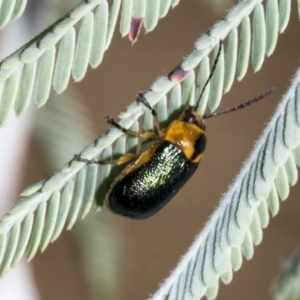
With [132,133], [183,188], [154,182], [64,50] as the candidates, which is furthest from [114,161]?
[183,188]

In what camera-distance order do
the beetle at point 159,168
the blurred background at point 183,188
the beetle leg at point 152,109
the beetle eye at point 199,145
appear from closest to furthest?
1. the beetle leg at point 152,109
2. the beetle at point 159,168
3. the beetle eye at point 199,145
4. the blurred background at point 183,188

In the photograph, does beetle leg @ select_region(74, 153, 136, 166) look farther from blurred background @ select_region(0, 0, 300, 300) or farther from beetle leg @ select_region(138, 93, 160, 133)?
blurred background @ select_region(0, 0, 300, 300)

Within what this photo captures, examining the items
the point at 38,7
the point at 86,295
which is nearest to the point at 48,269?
the point at 86,295

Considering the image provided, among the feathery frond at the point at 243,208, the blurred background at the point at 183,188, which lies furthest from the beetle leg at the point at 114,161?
the blurred background at the point at 183,188

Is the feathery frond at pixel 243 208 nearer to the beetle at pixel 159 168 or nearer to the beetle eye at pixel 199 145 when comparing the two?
the beetle at pixel 159 168

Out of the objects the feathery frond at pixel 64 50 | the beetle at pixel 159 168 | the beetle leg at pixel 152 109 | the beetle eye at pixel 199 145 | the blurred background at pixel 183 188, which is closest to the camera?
the feathery frond at pixel 64 50

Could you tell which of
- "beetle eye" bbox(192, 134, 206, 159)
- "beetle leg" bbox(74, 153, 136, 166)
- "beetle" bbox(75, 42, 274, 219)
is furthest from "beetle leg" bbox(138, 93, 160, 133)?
"beetle eye" bbox(192, 134, 206, 159)

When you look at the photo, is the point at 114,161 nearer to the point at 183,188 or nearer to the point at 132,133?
the point at 132,133
